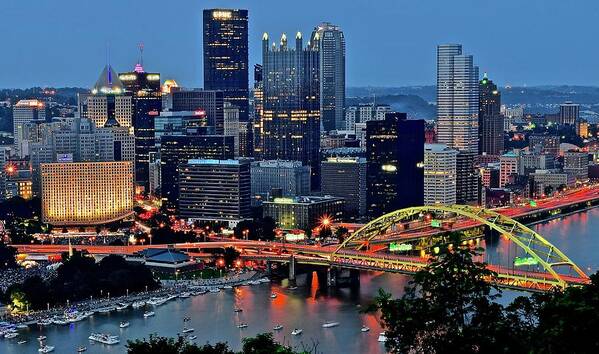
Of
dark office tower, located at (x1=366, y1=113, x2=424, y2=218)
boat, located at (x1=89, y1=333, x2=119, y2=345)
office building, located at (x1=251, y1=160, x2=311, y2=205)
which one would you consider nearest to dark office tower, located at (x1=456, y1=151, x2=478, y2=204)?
dark office tower, located at (x1=366, y1=113, x2=424, y2=218)

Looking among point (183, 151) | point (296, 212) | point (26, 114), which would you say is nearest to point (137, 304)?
point (296, 212)

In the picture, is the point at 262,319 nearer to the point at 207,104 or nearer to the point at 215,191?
the point at 215,191

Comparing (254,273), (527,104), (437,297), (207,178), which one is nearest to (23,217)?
(207,178)

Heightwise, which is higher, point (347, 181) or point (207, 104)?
point (207, 104)

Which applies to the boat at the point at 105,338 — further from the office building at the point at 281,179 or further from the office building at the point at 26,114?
the office building at the point at 26,114

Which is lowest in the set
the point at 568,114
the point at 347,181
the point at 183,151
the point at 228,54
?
the point at 347,181

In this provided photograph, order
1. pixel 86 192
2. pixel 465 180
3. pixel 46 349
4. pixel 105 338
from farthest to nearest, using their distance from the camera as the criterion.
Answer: pixel 465 180, pixel 86 192, pixel 105 338, pixel 46 349

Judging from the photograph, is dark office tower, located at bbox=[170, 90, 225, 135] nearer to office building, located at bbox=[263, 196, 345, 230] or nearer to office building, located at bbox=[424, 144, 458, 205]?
office building, located at bbox=[424, 144, 458, 205]

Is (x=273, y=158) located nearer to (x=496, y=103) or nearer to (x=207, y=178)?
(x=207, y=178)
